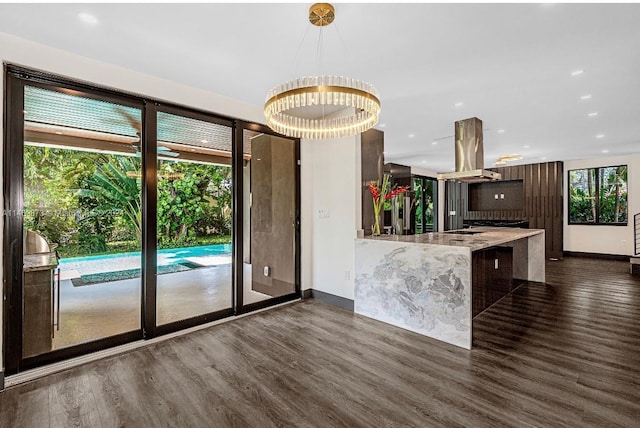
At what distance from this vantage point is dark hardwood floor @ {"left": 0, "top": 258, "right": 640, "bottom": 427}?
6.65 ft

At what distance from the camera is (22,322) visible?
2.56 m

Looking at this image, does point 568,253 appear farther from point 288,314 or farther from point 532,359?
point 288,314

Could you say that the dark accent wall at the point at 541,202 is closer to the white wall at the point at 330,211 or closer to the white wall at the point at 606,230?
the white wall at the point at 606,230

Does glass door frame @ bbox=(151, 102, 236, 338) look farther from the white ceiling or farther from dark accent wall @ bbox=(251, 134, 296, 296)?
dark accent wall @ bbox=(251, 134, 296, 296)

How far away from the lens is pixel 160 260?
3.41 m

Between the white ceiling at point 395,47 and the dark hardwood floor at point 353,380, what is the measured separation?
275 centimetres

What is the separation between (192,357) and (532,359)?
3072mm

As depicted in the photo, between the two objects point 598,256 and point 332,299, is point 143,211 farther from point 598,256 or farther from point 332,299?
point 598,256

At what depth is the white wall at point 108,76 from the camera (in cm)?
252

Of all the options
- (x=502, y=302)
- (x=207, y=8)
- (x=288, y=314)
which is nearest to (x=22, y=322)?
(x=288, y=314)

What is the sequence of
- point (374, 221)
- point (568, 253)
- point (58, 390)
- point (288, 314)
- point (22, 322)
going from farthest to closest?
1. point (568, 253)
2. point (374, 221)
3. point (288, 314)
4. point (22, 322)
5. point (58, 390)

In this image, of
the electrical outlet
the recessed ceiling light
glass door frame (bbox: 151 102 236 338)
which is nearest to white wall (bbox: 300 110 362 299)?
the electrical outlet

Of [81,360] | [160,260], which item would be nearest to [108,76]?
[160,260]

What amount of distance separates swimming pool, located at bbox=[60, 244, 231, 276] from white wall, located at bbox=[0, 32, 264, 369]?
0.64 meters
